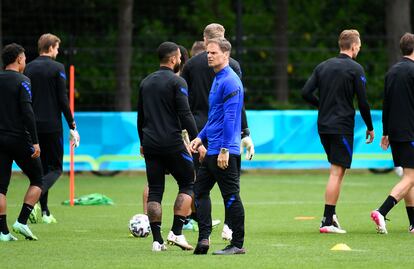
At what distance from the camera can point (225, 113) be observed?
1078 centimetres

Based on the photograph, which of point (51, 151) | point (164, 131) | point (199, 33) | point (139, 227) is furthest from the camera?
point (199, 33)

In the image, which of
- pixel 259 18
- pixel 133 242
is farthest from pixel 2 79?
pixel 259 18

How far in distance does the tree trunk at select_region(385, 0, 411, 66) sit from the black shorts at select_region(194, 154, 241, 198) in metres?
18.1

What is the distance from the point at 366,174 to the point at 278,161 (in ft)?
6.84

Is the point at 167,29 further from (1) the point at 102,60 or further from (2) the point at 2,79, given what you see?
(2) the point at 2,79

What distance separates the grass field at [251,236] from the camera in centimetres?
1042

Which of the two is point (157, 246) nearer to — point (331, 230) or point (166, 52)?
point (166, 52)

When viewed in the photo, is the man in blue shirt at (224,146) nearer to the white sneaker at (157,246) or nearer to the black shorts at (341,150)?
the white sneaker at (157,246)

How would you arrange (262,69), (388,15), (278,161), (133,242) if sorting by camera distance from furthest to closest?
(388,15)
(262,69)
(278,161)
(133,242)

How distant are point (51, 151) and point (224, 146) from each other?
456 cm

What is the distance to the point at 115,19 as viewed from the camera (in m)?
34.4

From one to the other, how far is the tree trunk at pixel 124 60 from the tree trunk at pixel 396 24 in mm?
6396

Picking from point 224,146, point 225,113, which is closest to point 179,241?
point 224,146

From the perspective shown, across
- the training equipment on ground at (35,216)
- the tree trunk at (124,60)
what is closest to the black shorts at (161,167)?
the training equipment on ground at (35,216)
